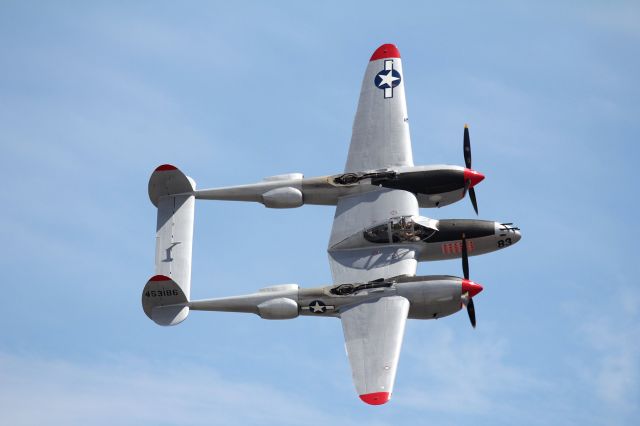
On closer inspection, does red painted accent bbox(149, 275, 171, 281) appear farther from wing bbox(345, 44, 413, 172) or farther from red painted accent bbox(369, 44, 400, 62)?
red painted accent bbox(369, 44, 400, 62)

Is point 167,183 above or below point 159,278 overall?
above

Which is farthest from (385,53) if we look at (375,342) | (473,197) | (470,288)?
(375,342)

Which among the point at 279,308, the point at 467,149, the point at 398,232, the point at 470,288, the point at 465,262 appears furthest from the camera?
the point at 467,149

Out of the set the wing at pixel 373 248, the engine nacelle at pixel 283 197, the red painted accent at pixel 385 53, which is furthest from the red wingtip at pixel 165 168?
the red painted accent at pixel 385 53

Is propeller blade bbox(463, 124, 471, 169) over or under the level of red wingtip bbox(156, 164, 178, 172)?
over

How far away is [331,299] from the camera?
57.6 metres

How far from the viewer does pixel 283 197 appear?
6325 centimetres

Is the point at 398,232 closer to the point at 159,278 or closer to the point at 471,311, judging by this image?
the point at 471,311

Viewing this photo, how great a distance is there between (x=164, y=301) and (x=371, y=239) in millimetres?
9873

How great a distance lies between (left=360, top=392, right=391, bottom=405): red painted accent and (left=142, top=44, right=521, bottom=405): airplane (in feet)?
0.16

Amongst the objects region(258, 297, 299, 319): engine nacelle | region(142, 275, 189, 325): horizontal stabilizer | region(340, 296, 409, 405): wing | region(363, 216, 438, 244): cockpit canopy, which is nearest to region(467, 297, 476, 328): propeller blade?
region(340, 296, 409, 405): wing

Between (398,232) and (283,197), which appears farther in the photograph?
(283,197)

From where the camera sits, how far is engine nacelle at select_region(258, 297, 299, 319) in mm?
57719

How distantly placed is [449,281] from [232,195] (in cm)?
1244
